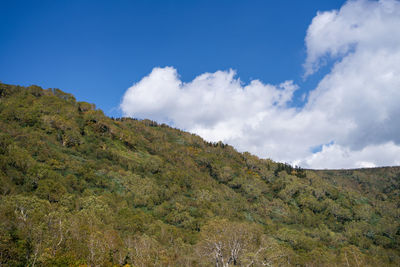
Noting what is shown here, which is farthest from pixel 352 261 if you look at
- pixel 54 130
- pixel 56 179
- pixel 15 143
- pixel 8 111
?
pixel 8 111

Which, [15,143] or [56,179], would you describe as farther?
[15,143]

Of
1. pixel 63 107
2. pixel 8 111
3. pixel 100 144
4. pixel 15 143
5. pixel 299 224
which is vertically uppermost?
pixel 63 107

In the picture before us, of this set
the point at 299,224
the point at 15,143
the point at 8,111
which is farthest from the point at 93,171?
the point at 299,224

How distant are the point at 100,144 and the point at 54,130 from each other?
31.4 metres

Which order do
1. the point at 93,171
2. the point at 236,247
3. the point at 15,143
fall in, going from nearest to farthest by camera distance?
the point at 236,247 < the point at 15,143 < the point at 93,171

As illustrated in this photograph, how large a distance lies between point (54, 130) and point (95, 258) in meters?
142

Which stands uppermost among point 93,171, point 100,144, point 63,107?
point 63,107

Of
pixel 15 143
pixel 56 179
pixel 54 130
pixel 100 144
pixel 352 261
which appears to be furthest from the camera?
pixel 100 144

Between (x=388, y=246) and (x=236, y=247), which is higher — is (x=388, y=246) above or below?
below

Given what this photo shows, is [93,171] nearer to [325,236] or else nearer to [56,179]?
[56,179]

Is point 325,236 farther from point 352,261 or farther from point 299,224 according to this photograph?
point 352,261

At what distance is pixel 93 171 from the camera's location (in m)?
145

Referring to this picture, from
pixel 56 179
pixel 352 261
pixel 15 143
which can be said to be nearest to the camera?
pixel 352 261

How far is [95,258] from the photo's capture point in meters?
46.8
